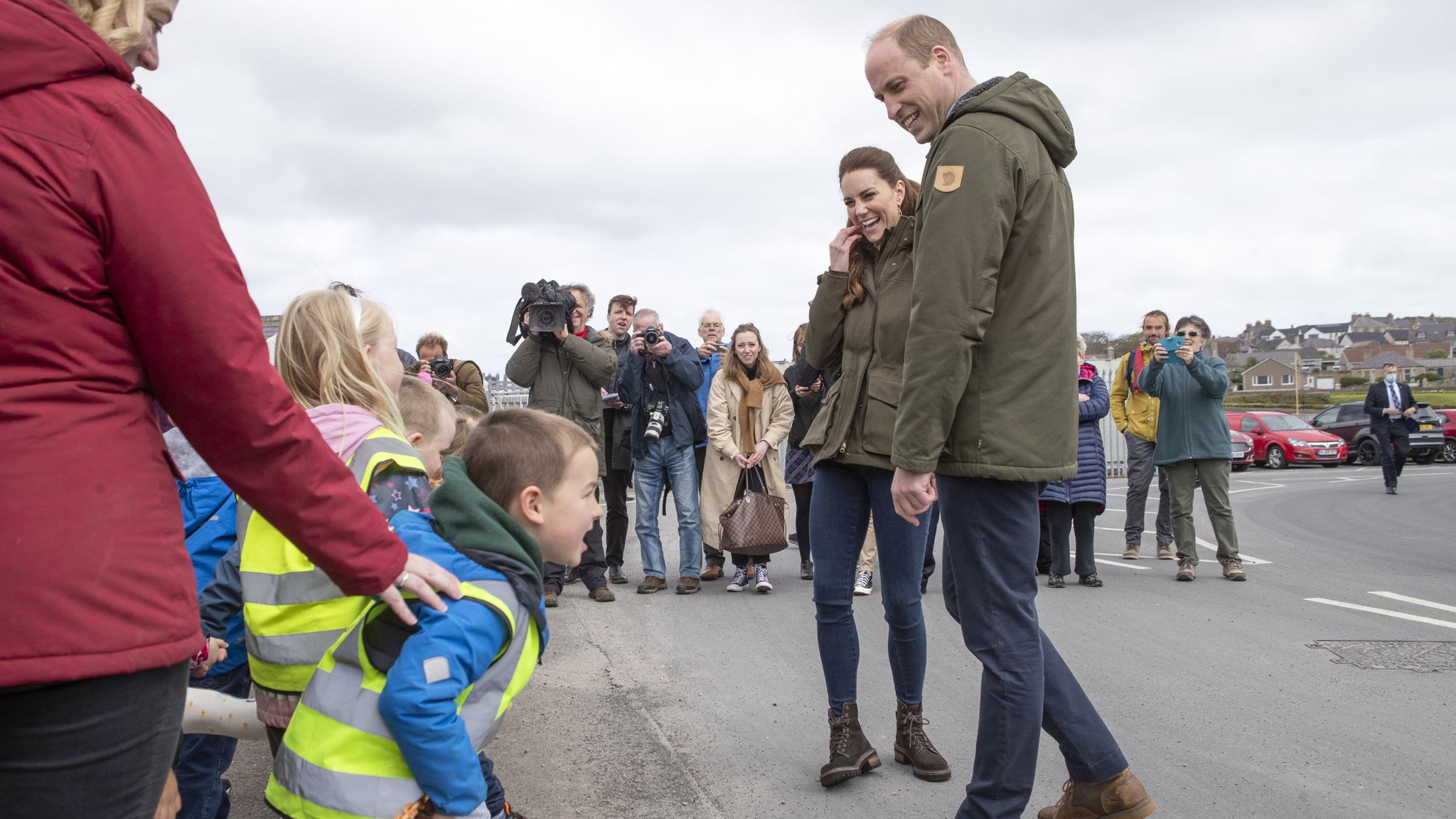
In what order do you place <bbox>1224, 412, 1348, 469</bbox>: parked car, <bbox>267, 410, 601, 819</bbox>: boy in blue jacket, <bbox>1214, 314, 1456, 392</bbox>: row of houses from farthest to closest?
<bbox>1214, 314, 1456, 392</bbox>: row of houses < <bbox>1224, 412, 1348, 469</bbox>: parked car < <bbox>267, 410, 601, 819</bbox>: boy in blue jacket

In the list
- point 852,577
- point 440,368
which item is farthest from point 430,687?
point 440,368

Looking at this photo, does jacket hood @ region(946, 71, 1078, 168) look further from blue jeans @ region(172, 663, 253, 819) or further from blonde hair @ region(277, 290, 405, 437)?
blue jeans @ region(172, 663, 253, 819)

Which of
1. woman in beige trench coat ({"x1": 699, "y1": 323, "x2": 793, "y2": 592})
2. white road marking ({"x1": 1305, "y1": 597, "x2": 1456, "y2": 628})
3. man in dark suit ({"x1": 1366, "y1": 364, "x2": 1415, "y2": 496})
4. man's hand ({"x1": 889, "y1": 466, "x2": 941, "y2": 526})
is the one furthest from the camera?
man in dark suit ({"x1": 1366, "y1": 364, "x2": 1415, "y2": 496})

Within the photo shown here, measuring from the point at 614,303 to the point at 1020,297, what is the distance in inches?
260

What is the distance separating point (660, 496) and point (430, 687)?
6290 mm

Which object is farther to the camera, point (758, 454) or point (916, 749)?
point (758, 454)

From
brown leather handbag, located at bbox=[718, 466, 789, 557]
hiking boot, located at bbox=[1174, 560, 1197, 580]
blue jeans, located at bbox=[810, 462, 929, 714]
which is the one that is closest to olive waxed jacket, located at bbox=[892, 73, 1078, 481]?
blue jeans, located at bbox=[810, 462, 929, 714]

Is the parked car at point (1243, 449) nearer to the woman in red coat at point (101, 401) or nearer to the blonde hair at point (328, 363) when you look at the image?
the blonde hair at point (328, 363)

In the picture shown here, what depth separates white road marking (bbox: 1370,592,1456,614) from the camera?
695 centimetres

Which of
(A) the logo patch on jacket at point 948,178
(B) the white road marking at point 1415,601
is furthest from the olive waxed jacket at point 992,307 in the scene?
(B) the white road marking at point 1415,601

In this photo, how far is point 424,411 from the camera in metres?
3.65

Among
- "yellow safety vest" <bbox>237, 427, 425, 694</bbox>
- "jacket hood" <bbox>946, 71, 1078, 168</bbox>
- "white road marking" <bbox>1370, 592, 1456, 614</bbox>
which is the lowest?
"white road marking" <bbox>1370, 592, 1456, 614</bbox>

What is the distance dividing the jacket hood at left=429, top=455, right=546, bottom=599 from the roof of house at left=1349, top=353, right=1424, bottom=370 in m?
108

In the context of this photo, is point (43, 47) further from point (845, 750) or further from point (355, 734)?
point (845, 750)
